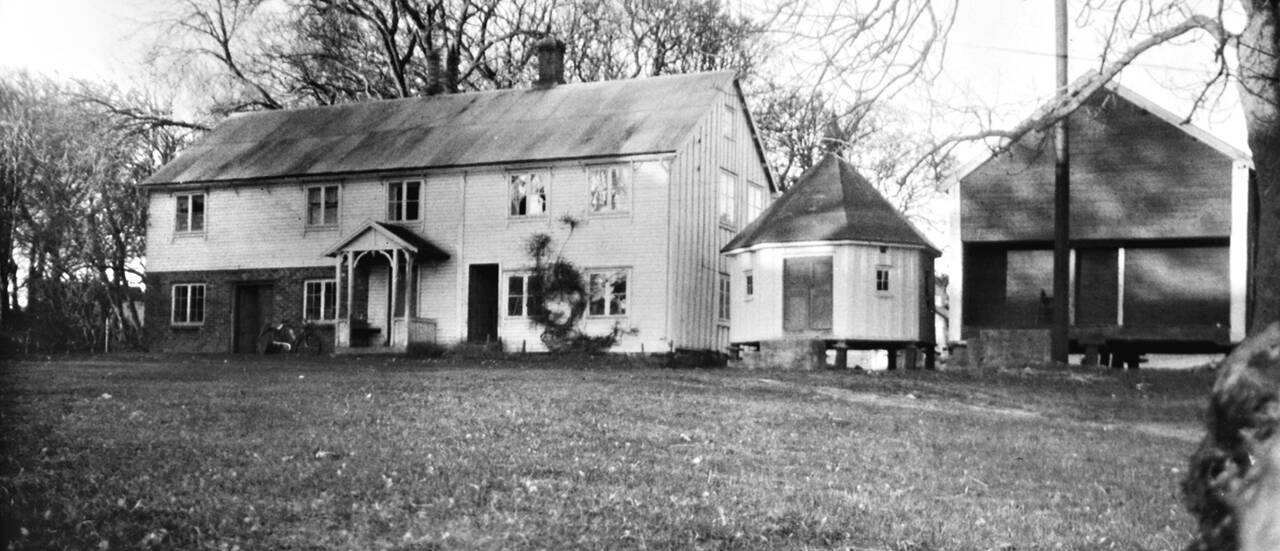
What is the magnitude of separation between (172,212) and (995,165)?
22505mm

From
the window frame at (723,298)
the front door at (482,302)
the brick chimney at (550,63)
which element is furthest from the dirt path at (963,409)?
the brick chimney at (550,63)

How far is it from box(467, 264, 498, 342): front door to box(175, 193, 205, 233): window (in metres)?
8.39

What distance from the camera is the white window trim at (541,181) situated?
114ft

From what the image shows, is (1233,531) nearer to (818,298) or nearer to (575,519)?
(575,519)

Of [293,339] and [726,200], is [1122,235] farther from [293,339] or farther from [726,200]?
[293,339]

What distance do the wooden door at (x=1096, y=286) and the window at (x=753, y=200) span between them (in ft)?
37.0

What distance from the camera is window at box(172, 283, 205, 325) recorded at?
38.9m

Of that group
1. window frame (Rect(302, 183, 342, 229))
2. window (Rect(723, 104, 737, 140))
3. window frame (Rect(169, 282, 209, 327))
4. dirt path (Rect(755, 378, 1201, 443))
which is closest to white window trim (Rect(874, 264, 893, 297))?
window (Rect(723, 104, 737, 140))

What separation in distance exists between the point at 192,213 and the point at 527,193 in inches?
397

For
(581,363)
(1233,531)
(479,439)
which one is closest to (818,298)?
(581,363)

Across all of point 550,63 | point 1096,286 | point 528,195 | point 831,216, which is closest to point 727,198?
point 528,195

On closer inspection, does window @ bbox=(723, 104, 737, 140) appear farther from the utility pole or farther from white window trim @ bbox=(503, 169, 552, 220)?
the utility pole

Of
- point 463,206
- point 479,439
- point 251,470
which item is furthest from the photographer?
point 463,206

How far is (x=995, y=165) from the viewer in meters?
28.5
